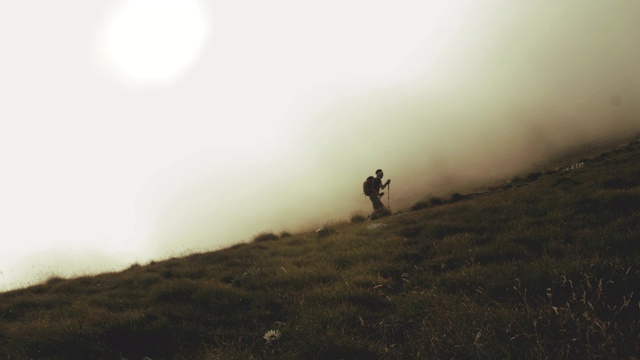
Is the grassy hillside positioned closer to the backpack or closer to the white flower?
the white flower

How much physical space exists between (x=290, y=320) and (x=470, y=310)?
8.98ft

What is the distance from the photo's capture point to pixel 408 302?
5.22m

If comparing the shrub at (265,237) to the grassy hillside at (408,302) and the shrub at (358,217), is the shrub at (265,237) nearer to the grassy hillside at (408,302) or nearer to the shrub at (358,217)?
the shrub at (358,217)

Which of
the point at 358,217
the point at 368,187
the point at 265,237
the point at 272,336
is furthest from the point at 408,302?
the point at 368,187

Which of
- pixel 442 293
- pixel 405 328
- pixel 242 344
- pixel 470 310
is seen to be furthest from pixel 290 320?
pixel 470 310

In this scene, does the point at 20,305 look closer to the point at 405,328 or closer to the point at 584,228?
the point at 405,328

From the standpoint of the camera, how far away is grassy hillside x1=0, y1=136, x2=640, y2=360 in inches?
140

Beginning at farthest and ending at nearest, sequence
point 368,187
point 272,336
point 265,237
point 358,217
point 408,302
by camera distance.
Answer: point 368,187 < point 358,217 < point 265,237 < point 408,302 < point 272,336

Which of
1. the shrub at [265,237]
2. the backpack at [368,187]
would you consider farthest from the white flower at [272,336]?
the backpack at [368,187]

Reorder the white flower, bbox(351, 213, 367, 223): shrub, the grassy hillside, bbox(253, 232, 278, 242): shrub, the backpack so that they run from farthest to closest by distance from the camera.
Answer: the backpack < bbox(351, 213, 367, 223): shrub < bbox(253, 232, 278, 242): shrub < the white flower < the grassy hillside

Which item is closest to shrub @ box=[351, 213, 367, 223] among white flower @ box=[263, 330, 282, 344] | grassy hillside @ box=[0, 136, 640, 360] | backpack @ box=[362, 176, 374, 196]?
backpack @ box=[362, 176, 374, 196]

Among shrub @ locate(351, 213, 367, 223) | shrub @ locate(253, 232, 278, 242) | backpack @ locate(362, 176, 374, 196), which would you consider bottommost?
shrub @ locate(351, 213, 367, 223)

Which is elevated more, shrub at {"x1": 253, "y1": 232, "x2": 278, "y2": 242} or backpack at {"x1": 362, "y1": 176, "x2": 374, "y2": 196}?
backpack at {"x1": 362, "y1": 176, "x2": 374, "y2": 196}

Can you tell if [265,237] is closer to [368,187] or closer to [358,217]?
[358,217]
